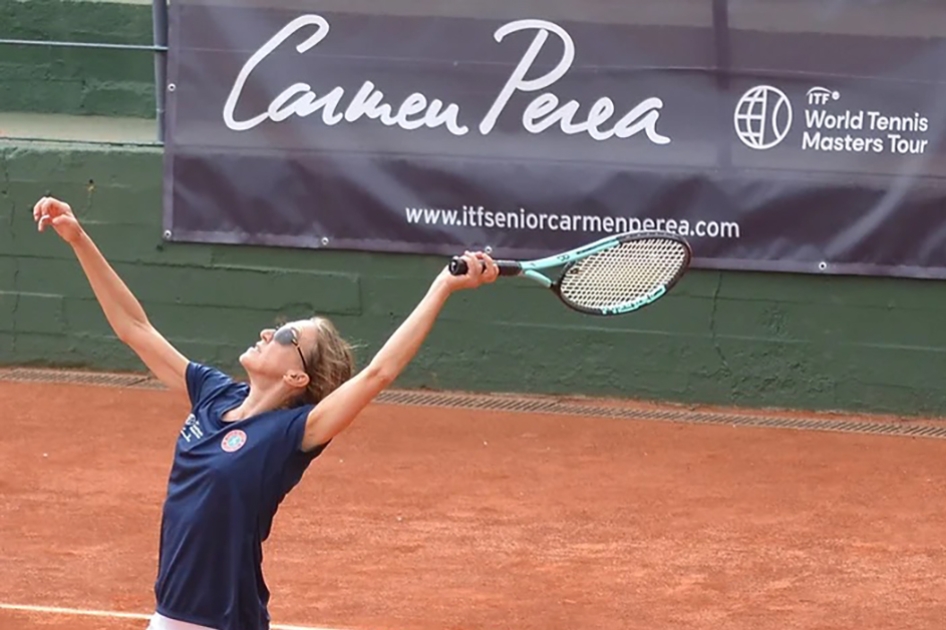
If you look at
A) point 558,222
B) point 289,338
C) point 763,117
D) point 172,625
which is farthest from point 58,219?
point 763,117

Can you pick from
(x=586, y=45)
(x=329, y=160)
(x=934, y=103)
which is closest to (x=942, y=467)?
(x=934, y=103)

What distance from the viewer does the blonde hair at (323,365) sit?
426 centimetres

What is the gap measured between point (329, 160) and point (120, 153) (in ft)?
4.54

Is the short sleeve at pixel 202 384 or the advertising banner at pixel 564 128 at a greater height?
the advertising banner at pixel 564 128

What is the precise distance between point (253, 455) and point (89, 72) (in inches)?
387

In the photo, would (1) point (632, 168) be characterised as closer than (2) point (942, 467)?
No

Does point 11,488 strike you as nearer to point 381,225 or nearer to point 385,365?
point 381,225

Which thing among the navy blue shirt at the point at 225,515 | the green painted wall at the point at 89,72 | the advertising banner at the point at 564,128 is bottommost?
the navy blue shirt at the point at 225,515

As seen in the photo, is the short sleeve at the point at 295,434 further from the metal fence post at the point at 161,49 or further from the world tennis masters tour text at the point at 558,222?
the metal fence post at the point at 161,49

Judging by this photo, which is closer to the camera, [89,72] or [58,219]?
[58,219]

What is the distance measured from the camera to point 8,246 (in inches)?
417

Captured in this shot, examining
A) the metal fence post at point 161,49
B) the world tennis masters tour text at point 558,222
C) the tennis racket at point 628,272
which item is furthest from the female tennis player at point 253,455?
the metal fence post at point 161,49

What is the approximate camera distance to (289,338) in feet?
13.9

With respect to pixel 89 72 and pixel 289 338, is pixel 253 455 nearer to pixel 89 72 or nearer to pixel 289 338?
pixel 289 338
